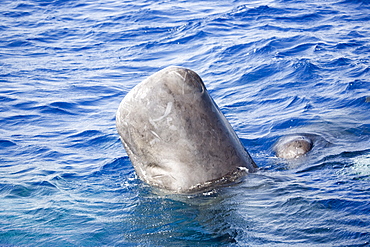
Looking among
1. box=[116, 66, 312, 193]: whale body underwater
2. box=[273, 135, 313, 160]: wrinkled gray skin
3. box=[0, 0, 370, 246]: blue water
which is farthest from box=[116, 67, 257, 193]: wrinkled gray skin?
box=[273, 135, 313, 160]: wrinkled gray skin

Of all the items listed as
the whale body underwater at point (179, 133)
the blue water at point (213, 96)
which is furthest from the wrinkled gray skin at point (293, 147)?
the whale body underwater at point (179, 133)

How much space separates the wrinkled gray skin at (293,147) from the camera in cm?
772

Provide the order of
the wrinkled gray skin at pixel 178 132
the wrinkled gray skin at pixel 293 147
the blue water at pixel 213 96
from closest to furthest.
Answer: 1. the blue water at pixel 213 96
2. the wrinkled gray skin at pixel 178 132
3. the wrinkled gray skin at pixel 293 147

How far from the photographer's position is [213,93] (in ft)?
38.9

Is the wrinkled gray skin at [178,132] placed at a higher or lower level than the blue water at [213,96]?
higher

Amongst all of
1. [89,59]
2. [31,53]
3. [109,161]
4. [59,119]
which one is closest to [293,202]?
[109,161]

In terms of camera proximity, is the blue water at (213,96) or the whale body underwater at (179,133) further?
the whale body underwater at (179,133)

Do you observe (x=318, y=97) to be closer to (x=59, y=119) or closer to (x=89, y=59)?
(x=59, y=119)

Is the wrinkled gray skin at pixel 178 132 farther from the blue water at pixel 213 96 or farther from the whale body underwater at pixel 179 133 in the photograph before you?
the blue water at pixel 213 96

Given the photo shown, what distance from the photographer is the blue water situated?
18.7 ft

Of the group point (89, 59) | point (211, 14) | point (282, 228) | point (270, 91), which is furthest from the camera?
point (211, 14)

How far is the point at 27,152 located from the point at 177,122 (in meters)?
3.86

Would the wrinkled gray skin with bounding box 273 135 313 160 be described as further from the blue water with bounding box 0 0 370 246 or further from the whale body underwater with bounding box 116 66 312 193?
the whale body underwater with bounding box 116 66 312 193

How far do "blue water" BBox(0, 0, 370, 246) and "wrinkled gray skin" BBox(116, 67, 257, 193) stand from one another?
23cm
